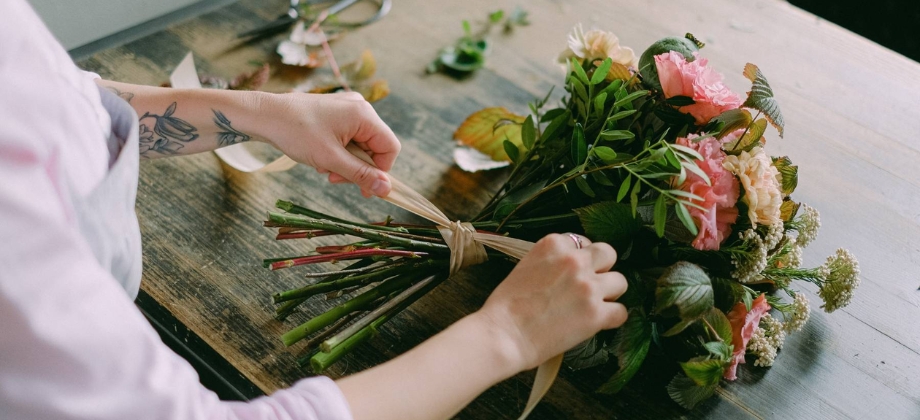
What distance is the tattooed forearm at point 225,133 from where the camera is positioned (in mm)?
832

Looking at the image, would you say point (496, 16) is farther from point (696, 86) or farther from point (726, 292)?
point (726, 292)

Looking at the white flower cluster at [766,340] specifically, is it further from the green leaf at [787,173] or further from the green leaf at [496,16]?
Result: the green leaf at [496,16]

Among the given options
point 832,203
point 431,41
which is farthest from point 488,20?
point 832,203

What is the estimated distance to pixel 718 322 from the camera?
672 mm

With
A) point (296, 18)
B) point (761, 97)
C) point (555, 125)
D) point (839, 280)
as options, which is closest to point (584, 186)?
point (555, 125)

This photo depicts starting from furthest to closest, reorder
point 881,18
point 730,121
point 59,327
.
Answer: point 881,18
point 730,121
point 59,327

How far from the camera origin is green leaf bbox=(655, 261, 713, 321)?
63 cm

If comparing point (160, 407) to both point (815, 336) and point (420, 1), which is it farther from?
point (420, 1)

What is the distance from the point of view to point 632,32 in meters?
1.25

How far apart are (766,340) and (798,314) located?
55 millimetres

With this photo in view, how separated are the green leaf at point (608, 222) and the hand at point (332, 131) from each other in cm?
26

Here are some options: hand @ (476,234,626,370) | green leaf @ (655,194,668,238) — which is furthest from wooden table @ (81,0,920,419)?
green leaf @ (655,194,668,238)

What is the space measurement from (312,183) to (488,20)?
0.56 m

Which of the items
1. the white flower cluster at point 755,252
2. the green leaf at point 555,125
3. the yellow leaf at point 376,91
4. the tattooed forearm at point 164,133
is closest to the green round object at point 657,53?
the green leaf at point 555,125
